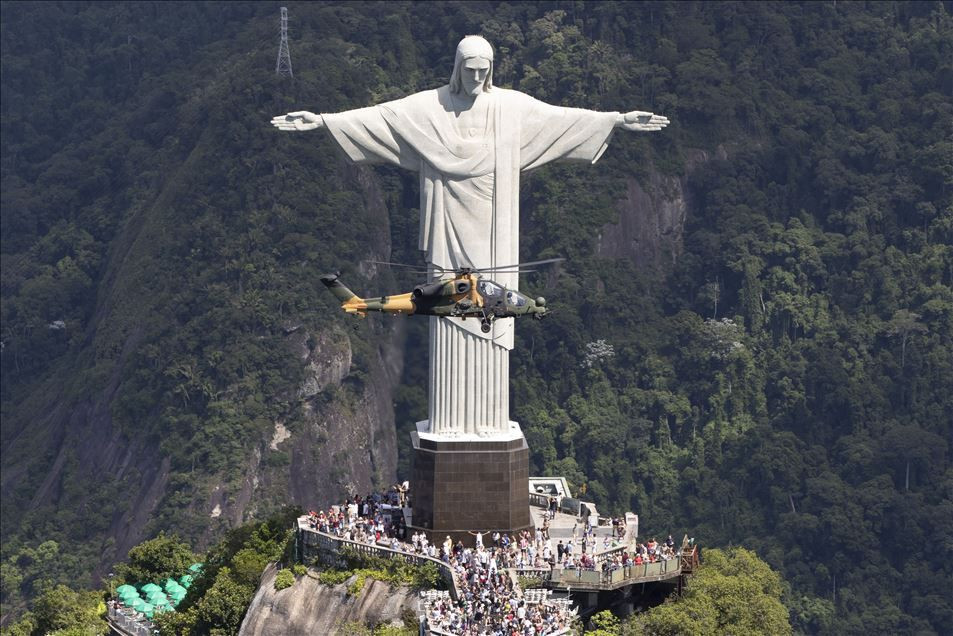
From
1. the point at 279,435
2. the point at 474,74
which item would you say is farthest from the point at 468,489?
the point at 279,435

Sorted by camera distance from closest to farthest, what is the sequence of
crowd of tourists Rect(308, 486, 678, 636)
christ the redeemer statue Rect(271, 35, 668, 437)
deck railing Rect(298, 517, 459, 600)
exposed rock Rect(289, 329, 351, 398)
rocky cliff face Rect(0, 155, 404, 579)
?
crowd of tourists Rect(308, 486, 678, 636) < deck railing Rect(298, 517, 459, 600) < christ the redeemer statue Rect(271, 35, 668, 437) < rocky cliff face Rect(0, 155, 404, 579) < exposed rock Rect(289, 329, 351, 398)

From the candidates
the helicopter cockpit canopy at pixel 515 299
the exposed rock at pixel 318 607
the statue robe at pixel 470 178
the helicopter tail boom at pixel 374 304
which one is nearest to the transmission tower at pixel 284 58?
the statue robe at pixel 470 178

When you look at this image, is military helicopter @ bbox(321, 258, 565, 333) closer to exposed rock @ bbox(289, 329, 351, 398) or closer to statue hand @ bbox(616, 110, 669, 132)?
statue hand @ bbox(616, 110, 669, 132)

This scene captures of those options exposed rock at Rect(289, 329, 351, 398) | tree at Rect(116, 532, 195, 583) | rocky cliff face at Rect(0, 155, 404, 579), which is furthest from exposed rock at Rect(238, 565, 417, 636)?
exposed rock at Rect(289, 329, 351, 398)

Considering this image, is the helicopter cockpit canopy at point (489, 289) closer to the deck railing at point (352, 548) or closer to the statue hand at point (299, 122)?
the statue hand at point (299, 122)

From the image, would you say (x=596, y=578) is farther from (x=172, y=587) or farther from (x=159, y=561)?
(x=159, y=561)

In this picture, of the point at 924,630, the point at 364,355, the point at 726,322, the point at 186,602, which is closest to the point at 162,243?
the point at 364,355
